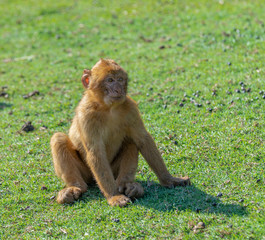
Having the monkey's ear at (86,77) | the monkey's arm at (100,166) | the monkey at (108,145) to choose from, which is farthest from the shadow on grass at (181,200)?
the monkey's ear at (86,77)

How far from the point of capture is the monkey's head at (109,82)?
654 centimetres

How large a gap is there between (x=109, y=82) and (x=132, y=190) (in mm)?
1569

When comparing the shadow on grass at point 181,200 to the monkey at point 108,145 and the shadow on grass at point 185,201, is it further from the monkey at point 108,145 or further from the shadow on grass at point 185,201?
the monkey at point 108,145

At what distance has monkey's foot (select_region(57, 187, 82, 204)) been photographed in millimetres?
6816

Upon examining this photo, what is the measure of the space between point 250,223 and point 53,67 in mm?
9304

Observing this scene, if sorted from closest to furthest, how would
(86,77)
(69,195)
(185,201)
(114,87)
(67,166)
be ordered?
(185,201)
(114,87)
(69,195)
(86,77)
(67,166)

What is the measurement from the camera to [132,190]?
6.58 metres

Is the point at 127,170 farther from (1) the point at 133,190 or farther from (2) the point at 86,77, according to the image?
(2) the point at 86,77

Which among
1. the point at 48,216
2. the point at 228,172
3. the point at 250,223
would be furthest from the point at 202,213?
the point at 48,216

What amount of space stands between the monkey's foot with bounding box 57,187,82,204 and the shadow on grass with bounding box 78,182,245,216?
15 centimetres

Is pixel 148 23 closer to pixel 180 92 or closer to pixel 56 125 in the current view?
pixel 180 92

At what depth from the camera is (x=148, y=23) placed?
15.9 meters

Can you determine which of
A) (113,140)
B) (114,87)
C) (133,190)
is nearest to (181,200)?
(133,190)

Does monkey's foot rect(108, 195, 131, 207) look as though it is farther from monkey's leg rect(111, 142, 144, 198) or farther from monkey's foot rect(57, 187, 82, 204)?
monkey's foot rect(57, 187, 82, 204)
